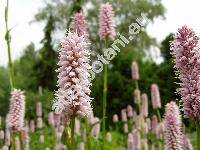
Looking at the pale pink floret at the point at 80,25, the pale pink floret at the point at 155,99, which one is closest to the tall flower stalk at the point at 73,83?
the pale pink floret at the point at 80,25

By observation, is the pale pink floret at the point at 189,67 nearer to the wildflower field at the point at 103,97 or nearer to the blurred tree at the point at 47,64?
the wildflower field at the point at 103,97

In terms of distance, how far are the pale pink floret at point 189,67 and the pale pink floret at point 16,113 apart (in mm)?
2339

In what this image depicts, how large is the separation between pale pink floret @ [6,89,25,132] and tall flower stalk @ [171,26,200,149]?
7.67 feet

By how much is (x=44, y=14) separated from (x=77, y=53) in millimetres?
39771

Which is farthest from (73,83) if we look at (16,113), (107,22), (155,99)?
(155,99)

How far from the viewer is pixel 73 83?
2762 millimetres

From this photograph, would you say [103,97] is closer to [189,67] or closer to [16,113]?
[16,113]

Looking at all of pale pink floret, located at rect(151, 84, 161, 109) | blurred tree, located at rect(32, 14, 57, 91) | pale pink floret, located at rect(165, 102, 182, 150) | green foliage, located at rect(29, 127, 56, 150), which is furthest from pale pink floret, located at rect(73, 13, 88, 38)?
blurred tree, located at rect(32, 14, 57, 91)

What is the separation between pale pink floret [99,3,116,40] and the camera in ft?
19.9

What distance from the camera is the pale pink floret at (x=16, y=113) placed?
15.5 ft

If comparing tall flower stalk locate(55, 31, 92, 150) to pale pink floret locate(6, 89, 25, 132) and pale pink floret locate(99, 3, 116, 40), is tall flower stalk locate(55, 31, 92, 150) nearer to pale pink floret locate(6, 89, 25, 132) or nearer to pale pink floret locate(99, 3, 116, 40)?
pale pink floret locate(6, 89, 25, 132)

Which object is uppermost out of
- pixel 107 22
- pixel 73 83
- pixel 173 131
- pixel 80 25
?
pixel 107 22

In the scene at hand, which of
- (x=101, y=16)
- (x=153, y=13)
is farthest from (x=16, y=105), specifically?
(x=153, y=13)

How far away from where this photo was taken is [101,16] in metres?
6.16
